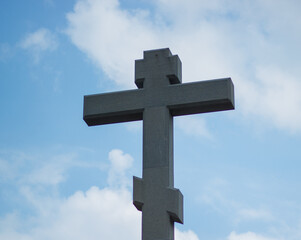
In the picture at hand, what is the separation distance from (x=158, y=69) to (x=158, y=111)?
0.75 metres

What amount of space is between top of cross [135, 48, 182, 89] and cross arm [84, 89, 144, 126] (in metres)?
0.22

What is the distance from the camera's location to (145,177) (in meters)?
10.9

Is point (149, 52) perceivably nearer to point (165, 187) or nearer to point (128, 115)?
point (128, 115)

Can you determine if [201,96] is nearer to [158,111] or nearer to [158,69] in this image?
[158,111]

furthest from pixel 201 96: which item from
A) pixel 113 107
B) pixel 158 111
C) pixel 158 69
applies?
pixel 113 107

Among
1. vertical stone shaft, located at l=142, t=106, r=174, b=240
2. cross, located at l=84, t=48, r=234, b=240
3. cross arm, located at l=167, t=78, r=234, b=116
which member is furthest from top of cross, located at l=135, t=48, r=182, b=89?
vertical stone shaft, located at l=142, t=106, r=174, b=240

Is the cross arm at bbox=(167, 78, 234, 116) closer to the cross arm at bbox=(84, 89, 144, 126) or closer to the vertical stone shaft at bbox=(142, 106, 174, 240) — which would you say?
the vertical stone shaft at bbox=(142, 106, 174, 240)

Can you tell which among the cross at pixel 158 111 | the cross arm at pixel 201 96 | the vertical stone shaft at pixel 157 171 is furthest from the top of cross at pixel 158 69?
the vertical stone shaft at pixel 157 171

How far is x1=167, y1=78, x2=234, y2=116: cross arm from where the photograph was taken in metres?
11.4

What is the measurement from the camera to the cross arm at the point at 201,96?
11.4 meters

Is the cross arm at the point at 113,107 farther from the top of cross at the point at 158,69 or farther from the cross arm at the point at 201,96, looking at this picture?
the cross arm at the point at 201,96

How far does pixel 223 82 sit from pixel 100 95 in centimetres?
204

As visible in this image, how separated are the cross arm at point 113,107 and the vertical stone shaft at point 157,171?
27 centimetres

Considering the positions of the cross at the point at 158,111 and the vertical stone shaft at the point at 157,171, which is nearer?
the vertical stone shaft at the point at 157,171
